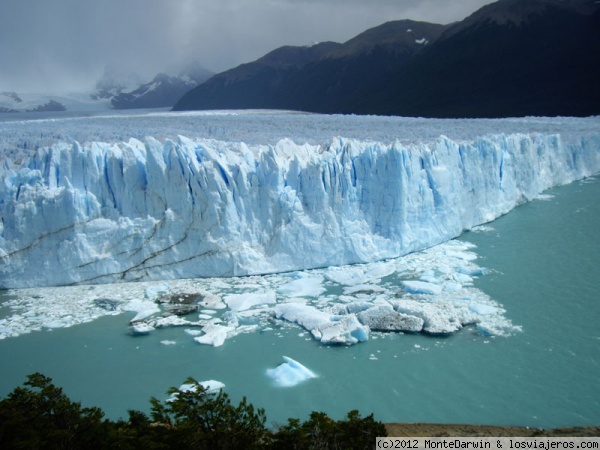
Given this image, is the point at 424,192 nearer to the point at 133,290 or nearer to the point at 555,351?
the point at 555,351

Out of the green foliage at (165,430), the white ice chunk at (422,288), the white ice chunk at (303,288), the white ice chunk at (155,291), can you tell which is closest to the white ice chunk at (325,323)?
the white ice chunk at (303,288)

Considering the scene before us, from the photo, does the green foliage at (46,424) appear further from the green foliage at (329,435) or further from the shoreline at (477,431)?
the shoreline at (477,431)

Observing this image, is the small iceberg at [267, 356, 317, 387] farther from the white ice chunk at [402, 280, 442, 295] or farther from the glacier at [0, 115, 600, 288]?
the glacier at [0, 115, 600, 288]

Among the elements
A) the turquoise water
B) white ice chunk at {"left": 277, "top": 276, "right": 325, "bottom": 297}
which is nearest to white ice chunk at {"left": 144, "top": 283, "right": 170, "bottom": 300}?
the turquoise water

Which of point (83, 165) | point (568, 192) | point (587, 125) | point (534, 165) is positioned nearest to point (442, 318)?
point (83, 165)

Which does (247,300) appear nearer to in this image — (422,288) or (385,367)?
(385,367)
